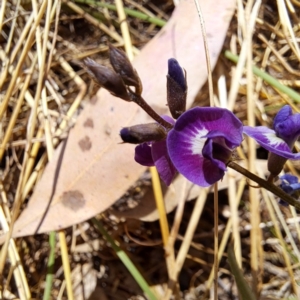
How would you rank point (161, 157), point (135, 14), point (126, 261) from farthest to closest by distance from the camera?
1. point (135, 14)
2. point (126, 261)
3. point (161, 157)

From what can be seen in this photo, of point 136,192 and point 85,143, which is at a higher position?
point 85,143

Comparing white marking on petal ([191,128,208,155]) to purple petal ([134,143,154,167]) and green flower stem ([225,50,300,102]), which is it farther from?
green flower stem ([225,50,300,102])

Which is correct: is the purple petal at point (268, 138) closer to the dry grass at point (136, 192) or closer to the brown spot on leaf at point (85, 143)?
the dry grass at point (136, 192)

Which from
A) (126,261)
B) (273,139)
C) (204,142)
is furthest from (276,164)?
(126,261)

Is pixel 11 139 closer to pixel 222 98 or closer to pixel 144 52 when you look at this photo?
pixel 144 52

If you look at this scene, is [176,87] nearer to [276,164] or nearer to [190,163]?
[190,163]

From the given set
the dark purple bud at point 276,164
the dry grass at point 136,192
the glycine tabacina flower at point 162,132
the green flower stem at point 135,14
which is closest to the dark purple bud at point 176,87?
the glycine tabacina flower at point 162,132
